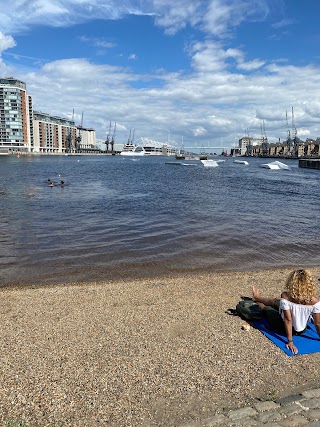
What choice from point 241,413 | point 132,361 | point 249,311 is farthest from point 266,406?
point 249,311

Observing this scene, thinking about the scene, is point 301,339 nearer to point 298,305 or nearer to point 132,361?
point 298,305

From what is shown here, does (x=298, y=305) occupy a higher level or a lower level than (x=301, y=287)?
lower

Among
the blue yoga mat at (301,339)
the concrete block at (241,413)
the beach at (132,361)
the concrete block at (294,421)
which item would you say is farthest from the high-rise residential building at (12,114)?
the concrete block at (294,421)

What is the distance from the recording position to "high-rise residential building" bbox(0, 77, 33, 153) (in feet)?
614

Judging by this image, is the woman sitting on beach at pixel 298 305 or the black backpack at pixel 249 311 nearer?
the woman sitting on beach at pixel 298 305

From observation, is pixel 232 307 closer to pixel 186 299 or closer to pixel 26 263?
pixel 186 299

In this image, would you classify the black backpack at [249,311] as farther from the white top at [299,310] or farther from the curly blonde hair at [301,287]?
the curly blonde hair at [301,287]

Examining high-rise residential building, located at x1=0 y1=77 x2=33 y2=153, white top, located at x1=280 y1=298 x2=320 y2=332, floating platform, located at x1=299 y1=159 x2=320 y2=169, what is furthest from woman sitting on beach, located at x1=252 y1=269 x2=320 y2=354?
high-rise residential building, located at x1=0 y1=77 x2=33 y2=153

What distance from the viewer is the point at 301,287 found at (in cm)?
596

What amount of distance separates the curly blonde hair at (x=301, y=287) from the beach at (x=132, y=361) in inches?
36.5

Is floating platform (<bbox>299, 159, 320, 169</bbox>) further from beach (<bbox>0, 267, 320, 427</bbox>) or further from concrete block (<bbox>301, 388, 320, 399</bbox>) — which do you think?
concrete block (<bbox>301, 388, 320, 399</bbox>)

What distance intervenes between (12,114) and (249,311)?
677 ft

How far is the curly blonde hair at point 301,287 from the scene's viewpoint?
5.95m

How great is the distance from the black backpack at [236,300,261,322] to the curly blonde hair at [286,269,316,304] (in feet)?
3.77
